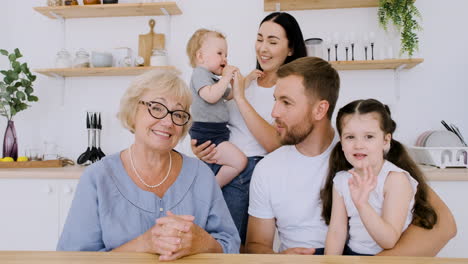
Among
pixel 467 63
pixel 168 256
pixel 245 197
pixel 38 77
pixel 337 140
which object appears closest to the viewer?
pixel 168 256

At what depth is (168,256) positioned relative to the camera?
843 mm

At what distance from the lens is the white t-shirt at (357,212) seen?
1.30 meters

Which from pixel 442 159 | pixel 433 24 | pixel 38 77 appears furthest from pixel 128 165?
pixel 433 24

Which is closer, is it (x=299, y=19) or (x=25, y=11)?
(x=299, y=19)

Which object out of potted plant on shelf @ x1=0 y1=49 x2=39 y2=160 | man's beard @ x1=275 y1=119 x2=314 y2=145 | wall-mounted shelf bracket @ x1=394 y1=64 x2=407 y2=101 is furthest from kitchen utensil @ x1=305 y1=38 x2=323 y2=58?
potted plant on shelf @ x1=0 y1=49 x2=39 y2=160

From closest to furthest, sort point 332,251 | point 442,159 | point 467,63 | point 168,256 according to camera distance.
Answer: point 168,256, point 332,251, point 442,159, point 467,63

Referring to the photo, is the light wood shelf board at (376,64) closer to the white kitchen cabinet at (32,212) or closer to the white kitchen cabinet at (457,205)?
the white kitchen cabinet at (457,205)

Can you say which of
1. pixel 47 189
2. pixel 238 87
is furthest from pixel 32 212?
pixel 238 87

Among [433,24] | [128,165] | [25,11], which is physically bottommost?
[128,165]

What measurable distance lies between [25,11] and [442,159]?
11.1 feet

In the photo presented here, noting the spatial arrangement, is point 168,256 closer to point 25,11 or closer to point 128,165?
point 128,165

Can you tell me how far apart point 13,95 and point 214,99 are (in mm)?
1897

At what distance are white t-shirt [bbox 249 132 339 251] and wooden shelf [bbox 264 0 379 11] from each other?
1.53 m

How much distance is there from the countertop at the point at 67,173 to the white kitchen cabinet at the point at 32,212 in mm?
48
